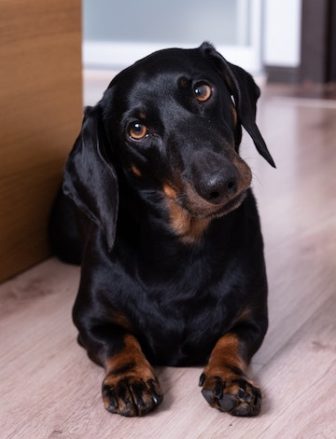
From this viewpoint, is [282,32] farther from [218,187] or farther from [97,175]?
[218,187]

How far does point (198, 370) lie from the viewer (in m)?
2.10

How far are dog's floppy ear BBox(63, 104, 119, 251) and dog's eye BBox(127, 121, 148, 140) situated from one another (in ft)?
0.28

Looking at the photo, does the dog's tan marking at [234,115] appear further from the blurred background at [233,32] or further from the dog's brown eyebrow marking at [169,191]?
the blurred background at [233,32]

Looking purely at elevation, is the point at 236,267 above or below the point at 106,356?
above

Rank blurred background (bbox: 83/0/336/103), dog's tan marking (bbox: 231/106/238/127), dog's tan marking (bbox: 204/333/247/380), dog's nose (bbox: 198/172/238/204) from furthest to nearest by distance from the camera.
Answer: blurred background (bbox: 83/0/336/103), dog's tan marking (bbox: 231/106/238/127), dog's tan marking (bbox: 204/333/247/380), dog's nose (bbox: 198/172/238/204)

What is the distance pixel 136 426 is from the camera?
6.11 feet

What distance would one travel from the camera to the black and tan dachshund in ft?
6.17

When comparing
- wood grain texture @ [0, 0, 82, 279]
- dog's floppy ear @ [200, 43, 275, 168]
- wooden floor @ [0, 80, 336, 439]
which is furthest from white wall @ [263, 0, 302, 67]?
dog's floppy ear @ [200, 43, 275, 168]

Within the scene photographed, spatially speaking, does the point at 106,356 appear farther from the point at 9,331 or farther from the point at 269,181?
the point at 269,181

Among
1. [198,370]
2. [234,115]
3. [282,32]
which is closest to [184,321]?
[198,370]

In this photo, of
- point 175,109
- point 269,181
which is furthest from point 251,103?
point 269,181

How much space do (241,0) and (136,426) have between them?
361 centimetres

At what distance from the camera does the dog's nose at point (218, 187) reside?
1.79 metres

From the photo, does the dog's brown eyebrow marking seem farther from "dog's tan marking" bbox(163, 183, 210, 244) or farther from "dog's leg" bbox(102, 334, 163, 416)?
"dog's leg" bbox(102, 334, 163, 416)
